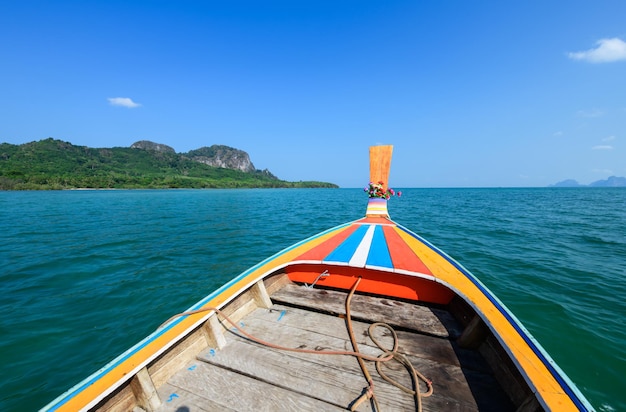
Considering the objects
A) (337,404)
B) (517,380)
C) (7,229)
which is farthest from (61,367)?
(7,229)

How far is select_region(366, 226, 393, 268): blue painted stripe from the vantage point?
3.41 metres

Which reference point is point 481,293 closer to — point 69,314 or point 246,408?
point 246,408

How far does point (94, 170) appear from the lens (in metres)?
95.4

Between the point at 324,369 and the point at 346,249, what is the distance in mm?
2243

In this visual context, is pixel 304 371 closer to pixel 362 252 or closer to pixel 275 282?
pixel 275 282

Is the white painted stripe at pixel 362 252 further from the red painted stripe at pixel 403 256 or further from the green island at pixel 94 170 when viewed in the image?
the green island at pixel 94 170

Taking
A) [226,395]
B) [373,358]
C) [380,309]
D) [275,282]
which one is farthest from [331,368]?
[275,282]

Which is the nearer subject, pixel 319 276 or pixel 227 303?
pixel 227 303

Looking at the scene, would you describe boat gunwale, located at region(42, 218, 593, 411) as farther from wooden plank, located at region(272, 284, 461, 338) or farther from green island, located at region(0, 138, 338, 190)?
green island, located at region(0, 138, 338, 190)

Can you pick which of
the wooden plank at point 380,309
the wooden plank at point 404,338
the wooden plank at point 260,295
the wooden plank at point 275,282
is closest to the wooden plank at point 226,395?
the wooden plank at point 404,338

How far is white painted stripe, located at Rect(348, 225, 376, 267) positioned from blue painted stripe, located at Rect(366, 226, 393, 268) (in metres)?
0.07

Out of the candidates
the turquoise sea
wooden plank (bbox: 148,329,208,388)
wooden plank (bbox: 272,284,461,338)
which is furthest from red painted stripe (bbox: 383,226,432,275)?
the turquoise sea

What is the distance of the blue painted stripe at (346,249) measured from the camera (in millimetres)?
3667

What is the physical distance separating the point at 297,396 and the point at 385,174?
326 inches
